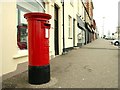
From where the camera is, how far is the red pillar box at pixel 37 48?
4.81 metres

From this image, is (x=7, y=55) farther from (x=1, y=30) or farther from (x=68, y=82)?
(x=68, y=82)

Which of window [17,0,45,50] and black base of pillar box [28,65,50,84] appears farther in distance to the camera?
window [17,0,45,50]

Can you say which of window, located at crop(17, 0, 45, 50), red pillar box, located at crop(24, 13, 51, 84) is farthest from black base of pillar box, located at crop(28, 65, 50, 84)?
window, located at crop(17, 0, 45, 50)

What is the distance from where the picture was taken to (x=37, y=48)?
4.85m

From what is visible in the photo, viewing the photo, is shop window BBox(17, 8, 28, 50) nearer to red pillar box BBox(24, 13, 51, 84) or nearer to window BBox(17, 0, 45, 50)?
window BBox(17, 0, 45, 50)

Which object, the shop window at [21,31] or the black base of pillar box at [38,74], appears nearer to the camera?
the black base of pillar box at [38,74]

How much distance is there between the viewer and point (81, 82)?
500 cm

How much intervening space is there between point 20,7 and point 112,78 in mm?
3447

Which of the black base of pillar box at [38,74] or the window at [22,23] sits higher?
the window at [22,23]

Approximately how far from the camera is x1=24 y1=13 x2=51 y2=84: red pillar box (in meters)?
4.81

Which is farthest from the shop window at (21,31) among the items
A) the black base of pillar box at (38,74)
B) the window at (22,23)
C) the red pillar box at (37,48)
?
the black base of pillar box at (38,74)

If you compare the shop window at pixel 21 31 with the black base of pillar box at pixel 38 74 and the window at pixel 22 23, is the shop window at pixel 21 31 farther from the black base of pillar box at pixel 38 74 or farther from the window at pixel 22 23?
the black base of pillar box at pixel 38 74

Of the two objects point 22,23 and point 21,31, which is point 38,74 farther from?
point 22,23

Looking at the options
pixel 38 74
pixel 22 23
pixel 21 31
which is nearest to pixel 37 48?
pixel 38 74
